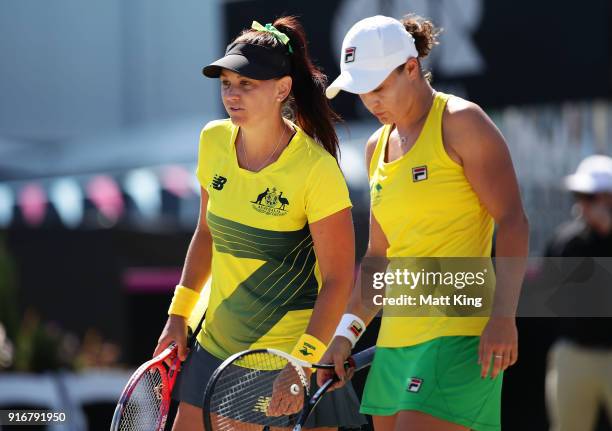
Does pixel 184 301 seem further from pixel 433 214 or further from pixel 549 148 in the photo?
pixel 549 148

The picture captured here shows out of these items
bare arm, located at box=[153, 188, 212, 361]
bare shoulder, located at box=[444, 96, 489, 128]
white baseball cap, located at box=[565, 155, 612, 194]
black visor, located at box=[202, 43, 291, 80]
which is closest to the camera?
bare shoulder, located at box=[444, 96, 489, 128]

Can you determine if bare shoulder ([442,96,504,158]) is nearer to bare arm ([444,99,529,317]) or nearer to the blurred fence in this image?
bare arm ([444,99,529,317])

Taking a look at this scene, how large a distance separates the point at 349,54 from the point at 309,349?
0.96 meters

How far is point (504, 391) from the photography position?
22.8ft

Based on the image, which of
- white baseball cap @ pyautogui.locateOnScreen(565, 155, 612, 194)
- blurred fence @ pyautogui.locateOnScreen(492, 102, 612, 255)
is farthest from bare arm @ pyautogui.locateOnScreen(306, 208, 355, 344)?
blurred fence @ pyautogui.locateOnScreen(492, 102, 612, 255)

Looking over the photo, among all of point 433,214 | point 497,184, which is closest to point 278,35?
point 433,214

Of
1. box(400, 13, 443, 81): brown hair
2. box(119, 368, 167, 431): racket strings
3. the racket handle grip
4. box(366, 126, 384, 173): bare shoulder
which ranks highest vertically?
box(400, 13, 443, 81): brown hair

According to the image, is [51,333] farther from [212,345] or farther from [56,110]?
[56,110]

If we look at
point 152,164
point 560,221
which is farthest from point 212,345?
point 152,164

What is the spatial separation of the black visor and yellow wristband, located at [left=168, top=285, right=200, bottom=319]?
0.81 m

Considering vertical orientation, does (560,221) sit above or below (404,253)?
below

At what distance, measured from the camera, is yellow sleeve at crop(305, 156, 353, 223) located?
3.91 meters

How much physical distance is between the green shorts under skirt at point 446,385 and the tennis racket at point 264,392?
0.22 metres

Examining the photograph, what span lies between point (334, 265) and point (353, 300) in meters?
0.15
